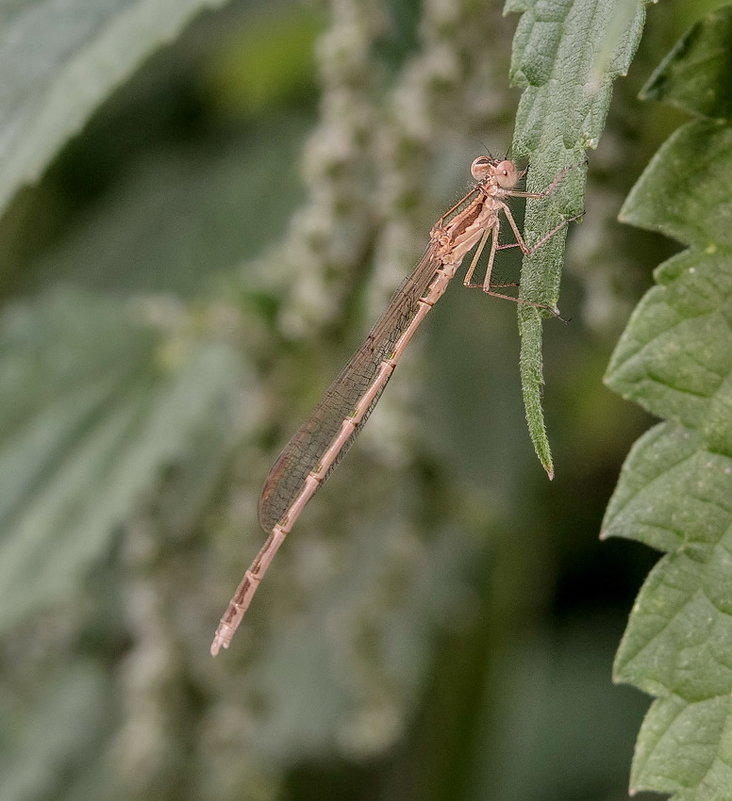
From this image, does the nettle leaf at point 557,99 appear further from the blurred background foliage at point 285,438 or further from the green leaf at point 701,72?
the blurred background foliage at point 285,438

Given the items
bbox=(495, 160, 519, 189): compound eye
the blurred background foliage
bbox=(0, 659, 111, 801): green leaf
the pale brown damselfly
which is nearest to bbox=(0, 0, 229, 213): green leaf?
the blurred background foliage

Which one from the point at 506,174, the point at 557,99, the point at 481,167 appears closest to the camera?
the point at 557,99

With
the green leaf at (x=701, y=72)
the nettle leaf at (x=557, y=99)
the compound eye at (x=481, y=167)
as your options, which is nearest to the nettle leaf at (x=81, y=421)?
the compound eye at (x=481, y=167)

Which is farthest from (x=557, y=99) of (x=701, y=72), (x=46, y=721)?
(x=46, y=721)

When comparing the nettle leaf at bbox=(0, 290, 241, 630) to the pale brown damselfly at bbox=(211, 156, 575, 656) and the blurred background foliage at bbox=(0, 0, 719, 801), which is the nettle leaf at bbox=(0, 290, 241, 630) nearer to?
the blurred background foliage at bbox=(0, 0, 719, 801)

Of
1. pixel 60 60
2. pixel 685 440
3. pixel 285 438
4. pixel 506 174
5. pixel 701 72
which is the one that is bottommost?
pixel 285 438

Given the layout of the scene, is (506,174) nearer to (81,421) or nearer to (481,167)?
(481,167)

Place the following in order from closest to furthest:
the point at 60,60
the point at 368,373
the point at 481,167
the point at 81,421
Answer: the point at 60,60 < the point at 481,167 < the point at 368,373 < the point at 81,421

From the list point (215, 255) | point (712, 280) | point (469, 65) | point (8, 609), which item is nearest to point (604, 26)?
point (712, 280)

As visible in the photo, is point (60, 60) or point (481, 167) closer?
point (60, 60)
